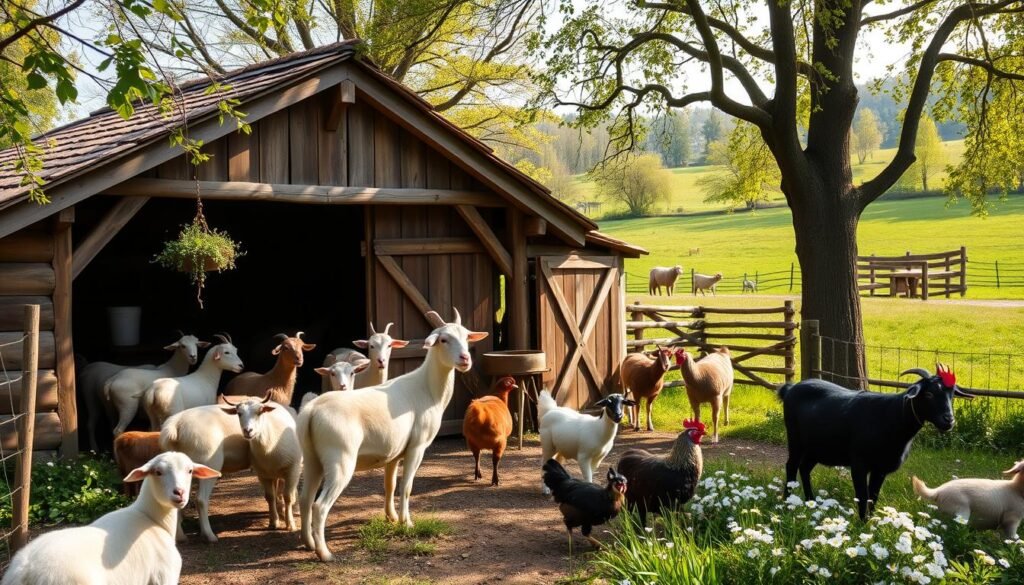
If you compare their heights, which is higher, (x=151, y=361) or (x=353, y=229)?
(x=353, y=229)

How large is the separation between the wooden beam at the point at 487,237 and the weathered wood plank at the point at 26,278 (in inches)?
199

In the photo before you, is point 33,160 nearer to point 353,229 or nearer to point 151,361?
point 151,361

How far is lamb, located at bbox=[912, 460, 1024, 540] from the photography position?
6.10 m

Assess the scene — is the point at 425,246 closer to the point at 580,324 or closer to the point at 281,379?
the point at 580,324

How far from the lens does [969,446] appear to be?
1034 centimetres

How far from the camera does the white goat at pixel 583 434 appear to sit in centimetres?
782

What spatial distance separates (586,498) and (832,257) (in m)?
7.40

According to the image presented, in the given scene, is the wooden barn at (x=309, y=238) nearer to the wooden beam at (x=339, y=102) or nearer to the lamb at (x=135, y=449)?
the wooden beam at (x=339, y=102)

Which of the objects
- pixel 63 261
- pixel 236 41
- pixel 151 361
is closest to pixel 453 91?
pixel 236 41

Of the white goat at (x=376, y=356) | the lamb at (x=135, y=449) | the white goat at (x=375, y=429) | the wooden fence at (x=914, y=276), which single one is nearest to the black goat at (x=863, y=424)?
the white goat at (x=375, y=429)

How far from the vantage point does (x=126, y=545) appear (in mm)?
4875

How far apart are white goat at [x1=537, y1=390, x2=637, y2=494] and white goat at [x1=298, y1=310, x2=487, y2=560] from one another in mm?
1243

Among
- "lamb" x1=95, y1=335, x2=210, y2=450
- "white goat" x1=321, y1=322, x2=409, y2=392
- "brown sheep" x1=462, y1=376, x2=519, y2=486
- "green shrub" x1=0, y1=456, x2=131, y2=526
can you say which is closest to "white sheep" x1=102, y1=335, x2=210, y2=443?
"lamb" x1=95, y1=335, x2=210, y2=450

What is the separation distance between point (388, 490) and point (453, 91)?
70.4 ft
